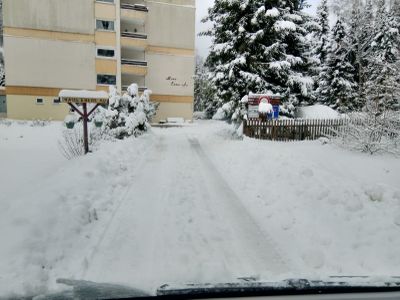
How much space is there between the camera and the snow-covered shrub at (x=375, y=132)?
35.1 ft

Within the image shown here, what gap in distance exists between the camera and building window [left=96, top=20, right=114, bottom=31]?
102ft

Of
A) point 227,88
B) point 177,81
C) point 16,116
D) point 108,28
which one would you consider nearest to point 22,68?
point 16,116

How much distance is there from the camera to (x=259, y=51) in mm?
17453

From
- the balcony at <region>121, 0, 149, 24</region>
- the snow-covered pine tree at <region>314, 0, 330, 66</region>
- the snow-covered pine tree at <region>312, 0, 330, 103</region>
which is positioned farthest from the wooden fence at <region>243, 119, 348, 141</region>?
the balcony at <region>121, 0, 149, 24</region>

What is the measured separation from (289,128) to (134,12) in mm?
23889

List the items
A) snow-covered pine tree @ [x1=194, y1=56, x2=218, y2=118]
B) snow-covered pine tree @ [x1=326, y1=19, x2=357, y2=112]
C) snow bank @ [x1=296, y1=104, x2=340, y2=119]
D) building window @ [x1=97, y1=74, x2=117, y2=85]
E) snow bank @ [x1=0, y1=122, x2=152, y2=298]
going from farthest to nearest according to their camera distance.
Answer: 1. snow-covered pine tree @ [x1=326, y1=19, x2=357, y2=112]
2. building window @ [x1=97, y1=74, x2=117, y2=85]
3. snow-covered pine tree @ [x1=194, y1=56, x2=218, y2=118]
4. snow bank @ [x1=296, y1=104, x2=340, y2=119]
5. snow bank @ [x1=0, y1=122, x2=152, y2=298]

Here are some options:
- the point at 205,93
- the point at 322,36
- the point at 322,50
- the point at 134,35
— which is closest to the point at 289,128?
the point at 205,93

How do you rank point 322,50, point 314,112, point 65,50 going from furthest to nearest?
point 322,50 < point 65,50 < point 314,112

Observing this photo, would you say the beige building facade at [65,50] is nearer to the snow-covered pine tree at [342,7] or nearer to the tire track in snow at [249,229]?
the snow-covered pine tree at [342,7]

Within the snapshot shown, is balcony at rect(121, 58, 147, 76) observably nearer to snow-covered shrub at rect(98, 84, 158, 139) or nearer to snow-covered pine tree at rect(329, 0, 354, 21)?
snow-covered shrub at rect(98, 84, 158, 139)

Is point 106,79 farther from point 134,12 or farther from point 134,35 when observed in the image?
point 134,12

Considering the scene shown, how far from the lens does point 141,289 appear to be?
173 centimetres

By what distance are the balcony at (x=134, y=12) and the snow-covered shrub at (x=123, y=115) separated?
738 inches

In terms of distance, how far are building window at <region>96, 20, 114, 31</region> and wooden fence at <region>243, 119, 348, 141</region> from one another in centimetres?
2187
